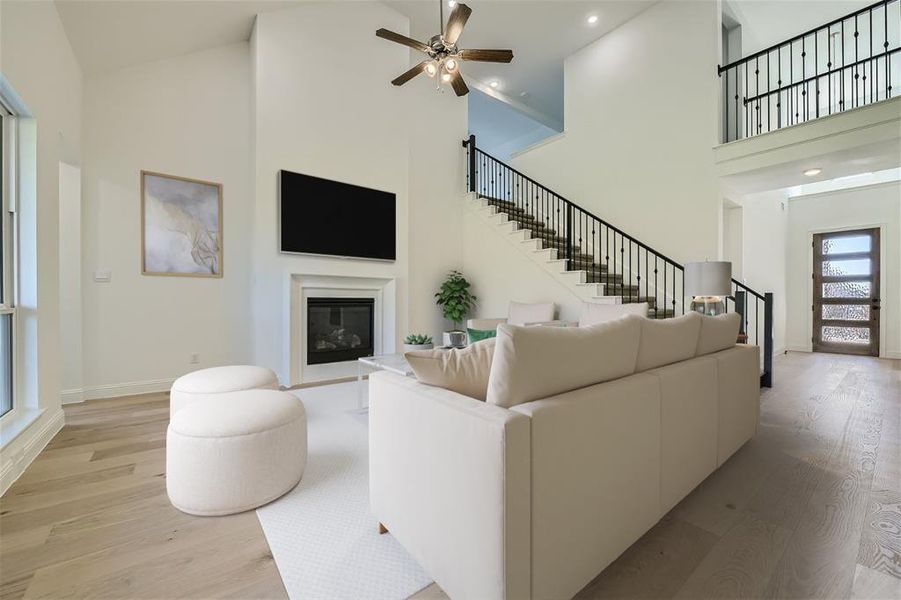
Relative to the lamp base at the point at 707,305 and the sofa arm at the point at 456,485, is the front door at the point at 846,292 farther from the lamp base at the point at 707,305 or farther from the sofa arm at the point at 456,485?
the sofa arm at the point at 456,485

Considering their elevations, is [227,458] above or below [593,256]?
below

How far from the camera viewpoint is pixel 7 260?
2.46m

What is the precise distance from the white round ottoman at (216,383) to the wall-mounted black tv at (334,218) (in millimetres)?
1849

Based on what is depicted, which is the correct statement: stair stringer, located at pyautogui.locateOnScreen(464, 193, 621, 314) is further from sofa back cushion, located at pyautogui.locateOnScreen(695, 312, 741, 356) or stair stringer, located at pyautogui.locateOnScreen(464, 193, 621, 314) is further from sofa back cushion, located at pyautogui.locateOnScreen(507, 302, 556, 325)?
sofa back cushion, located at pyautogui.locateOnScreen(695, 312, 741, 356)

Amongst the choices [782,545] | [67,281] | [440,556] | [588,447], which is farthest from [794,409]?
[67,281]

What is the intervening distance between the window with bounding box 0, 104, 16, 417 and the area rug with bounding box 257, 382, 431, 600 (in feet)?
6.44

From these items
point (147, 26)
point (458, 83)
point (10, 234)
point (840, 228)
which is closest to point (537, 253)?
point (458, 83)

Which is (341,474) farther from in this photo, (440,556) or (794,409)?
(794,409)

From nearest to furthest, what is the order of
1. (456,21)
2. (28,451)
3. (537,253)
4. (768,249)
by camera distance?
(28,451) → (456,21) → (537,253) → (768,249)

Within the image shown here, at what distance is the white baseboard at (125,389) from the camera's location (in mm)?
3672

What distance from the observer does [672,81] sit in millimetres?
5273

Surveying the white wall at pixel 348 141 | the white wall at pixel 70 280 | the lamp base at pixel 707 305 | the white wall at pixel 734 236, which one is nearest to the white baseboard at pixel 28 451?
the white wall at pixel 70 280

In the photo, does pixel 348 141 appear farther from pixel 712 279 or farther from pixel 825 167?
pixel 825 167

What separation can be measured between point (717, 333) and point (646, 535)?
133 centimetres
